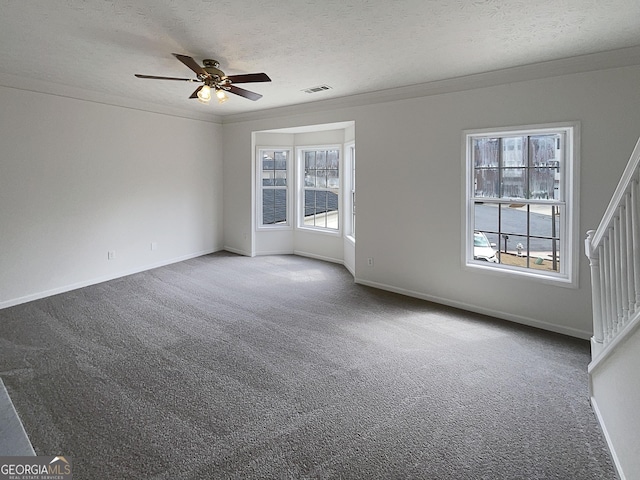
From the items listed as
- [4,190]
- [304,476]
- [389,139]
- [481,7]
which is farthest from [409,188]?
[4,190]

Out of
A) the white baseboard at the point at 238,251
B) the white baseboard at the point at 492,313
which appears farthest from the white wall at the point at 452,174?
the white baseboard at the point at 238,251

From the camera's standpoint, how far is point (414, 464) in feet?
6.52

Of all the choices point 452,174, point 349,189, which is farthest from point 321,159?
point 452,174

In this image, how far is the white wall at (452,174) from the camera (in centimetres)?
332

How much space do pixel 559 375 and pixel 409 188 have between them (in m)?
2.57

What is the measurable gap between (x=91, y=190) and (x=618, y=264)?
5.73 m

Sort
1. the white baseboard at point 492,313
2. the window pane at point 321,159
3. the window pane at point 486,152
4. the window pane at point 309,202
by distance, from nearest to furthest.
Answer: the white baseboard at point 492,313 < the window pane at point 486,152 < the window pane at point 321,159 < the window pane at point 309,202

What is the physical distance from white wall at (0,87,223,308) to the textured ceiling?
0.64m

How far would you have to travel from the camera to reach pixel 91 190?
202 inches

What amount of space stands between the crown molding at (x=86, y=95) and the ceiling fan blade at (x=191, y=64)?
7.99 ft

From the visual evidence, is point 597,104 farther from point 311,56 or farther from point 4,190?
point 4,190

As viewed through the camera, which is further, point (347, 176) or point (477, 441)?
point (347, 176)

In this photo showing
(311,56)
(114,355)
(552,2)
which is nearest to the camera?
(552,2)

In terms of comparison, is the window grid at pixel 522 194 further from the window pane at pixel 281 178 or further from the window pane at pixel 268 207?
the window pane at pixel 268 207
